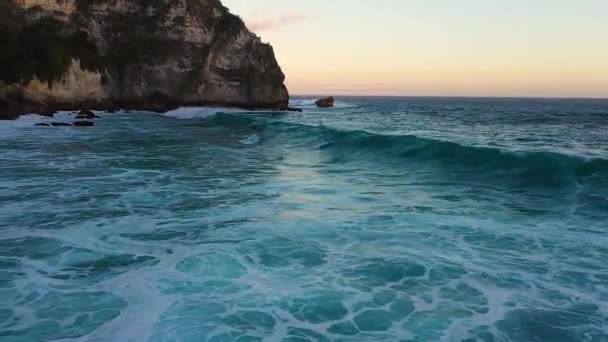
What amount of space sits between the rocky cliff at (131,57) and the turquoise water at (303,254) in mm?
35841

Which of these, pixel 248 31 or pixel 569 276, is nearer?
pixel 569 276

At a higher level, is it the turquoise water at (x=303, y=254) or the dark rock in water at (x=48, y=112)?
the dark rock in water at (x=48, y=112)

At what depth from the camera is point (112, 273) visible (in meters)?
6.75

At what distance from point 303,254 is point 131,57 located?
62.8 m

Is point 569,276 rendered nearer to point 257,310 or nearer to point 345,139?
point 257,310

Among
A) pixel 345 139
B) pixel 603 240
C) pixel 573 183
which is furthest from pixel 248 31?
pixel 603 240

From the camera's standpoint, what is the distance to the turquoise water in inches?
213

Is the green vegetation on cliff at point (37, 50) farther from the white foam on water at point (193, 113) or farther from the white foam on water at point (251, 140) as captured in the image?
the white foam on water at point (251, 140)

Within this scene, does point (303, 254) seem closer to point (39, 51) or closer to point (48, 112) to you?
point (48, 112)

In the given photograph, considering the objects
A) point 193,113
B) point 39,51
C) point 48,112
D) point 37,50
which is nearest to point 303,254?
point 48,112

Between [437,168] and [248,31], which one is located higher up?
[248,31]

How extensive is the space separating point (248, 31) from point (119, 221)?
222ft

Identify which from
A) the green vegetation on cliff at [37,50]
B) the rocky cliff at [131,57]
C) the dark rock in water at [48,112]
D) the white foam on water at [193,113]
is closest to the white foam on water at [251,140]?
the dark rock in water at [48,112]

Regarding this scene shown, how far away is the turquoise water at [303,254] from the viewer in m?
5.41
